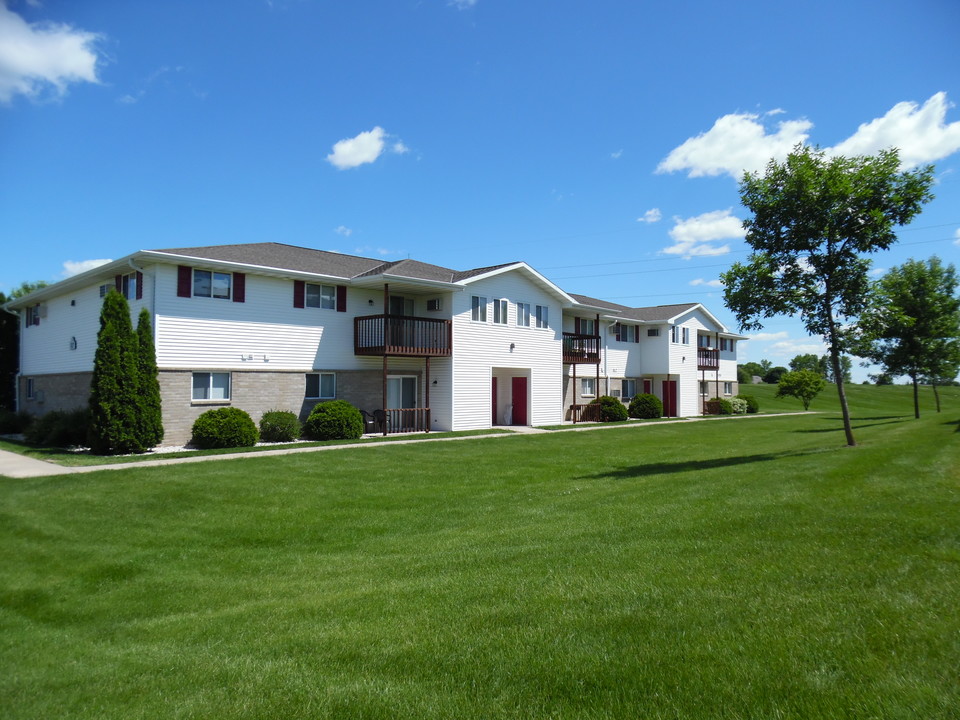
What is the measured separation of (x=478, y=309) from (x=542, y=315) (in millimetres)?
4631

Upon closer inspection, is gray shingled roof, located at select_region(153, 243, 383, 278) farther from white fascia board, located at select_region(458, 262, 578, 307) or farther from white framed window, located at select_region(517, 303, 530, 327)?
white framed window, located at select_region(517, 303, 530, 327)

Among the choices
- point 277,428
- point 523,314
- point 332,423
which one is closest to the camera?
point 277,428

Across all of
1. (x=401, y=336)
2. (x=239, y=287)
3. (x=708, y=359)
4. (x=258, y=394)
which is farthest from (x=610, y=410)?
(x=239, y=287)

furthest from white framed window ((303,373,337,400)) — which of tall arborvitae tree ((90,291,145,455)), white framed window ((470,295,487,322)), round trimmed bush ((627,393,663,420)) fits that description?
round trimmed bush ((627,393,663,420))

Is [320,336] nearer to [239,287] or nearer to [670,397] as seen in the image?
[239,287]

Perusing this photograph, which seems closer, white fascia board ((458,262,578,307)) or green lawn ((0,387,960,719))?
green lawn ((0,387,960,719))

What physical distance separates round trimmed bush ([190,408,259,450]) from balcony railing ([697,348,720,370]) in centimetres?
3299

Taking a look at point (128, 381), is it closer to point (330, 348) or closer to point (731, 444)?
point (330, 348)

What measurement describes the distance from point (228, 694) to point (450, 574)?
108 inches

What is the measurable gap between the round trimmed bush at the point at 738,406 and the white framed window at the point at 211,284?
37.3 m

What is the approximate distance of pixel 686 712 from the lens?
3.30 metres

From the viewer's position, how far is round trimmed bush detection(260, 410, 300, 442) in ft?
68.6

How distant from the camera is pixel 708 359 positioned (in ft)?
149

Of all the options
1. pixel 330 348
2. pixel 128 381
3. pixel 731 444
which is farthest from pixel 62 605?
pixel 731 444
